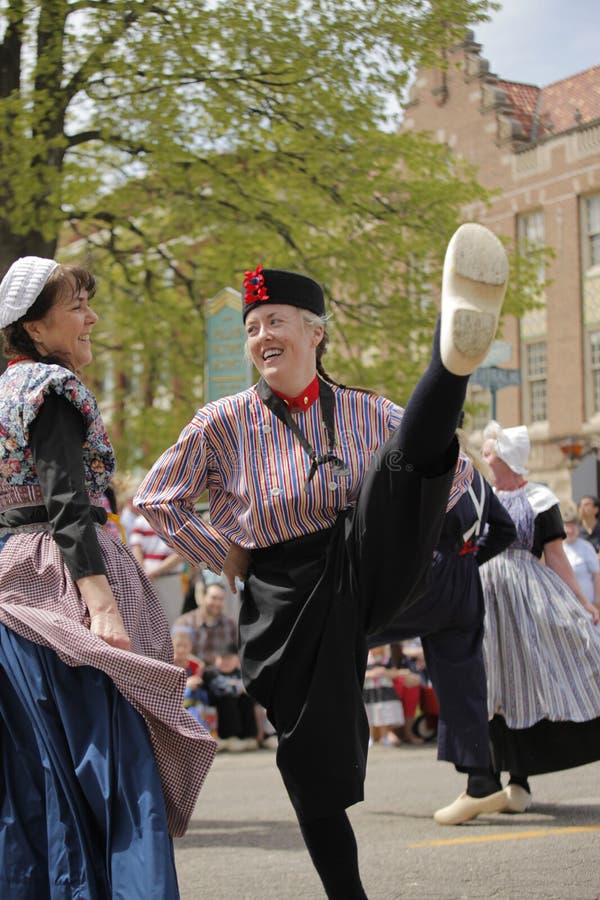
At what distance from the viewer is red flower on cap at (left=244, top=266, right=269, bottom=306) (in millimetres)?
4176

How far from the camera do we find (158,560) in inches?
477

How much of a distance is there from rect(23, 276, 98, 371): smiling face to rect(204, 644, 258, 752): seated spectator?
7.50 m

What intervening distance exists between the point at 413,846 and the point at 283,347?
8.29 ft

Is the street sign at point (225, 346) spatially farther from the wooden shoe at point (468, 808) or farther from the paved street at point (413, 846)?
the wooden shoe at point (468, 808)

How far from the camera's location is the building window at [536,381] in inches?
1238

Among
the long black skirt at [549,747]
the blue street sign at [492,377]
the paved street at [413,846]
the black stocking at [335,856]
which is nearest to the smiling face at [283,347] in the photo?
the paved street at [413,846]

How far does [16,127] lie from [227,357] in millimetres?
3283

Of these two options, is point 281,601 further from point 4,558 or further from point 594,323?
point 594,323

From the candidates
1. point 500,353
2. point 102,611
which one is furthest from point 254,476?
point 500,353

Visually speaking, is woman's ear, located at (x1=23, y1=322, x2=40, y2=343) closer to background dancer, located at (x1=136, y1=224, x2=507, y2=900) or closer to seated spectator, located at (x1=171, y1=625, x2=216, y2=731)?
background dancer, located at (x1=136, y1=224, x2=507, y2=900)

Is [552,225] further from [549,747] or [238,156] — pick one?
[549,747]

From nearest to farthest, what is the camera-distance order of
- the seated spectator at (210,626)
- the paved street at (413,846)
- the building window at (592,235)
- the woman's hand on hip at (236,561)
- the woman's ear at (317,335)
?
the woman's hand on hip at (236,561) < the woman's ear at (317,335) < the paved street at (413,846) < the seated spectator at (210,626) < the building window at (592,235)

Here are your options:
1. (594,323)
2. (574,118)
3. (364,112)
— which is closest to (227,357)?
(364,112)

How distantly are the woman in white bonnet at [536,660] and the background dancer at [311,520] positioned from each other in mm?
2771
